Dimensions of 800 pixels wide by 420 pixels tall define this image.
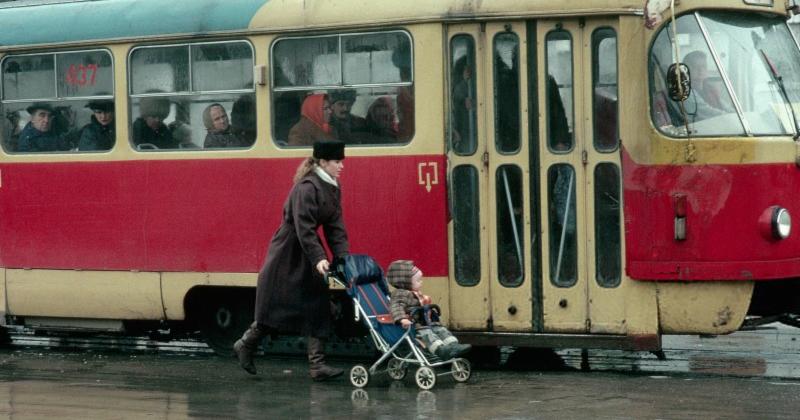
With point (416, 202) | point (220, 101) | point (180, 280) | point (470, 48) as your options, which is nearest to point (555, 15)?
point (470, 48)

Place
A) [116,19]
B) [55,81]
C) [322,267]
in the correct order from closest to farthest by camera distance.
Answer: [322,267]
[116,19]
[55,81]

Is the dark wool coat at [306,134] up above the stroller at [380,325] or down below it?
above

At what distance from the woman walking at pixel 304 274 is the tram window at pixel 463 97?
3.28ft

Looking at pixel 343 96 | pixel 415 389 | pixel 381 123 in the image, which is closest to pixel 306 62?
pixel 343 96

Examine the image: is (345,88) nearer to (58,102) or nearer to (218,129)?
(218,129)

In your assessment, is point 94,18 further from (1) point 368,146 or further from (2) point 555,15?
(2) point 555,15

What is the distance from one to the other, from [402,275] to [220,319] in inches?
110

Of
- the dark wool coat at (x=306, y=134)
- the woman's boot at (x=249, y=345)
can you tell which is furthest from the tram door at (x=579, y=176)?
the woman's boot at (x=249, y=345)

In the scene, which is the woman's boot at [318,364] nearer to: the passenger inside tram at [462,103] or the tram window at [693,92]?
the passenger inside tram at [462,103]

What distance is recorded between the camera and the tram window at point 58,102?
14469 millimetres

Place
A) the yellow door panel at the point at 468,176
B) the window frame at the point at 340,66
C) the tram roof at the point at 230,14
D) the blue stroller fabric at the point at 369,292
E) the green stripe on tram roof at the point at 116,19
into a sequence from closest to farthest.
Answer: the blue stroller fabric at the point at 369,292 < the tram roof at the point at 230,14 < the yellow door panel at the point at 468,176 < the window frame at the point at 340,66 < the green stripe on tram roof at the point at 116,19

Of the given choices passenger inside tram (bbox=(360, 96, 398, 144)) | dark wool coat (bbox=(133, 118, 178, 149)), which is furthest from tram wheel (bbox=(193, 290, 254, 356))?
passenger inside tram (bbox=(360, 96, 398, 144))

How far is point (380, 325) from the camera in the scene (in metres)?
12.1

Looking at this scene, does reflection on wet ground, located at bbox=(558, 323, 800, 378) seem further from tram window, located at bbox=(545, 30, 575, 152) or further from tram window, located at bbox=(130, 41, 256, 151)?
tram window, located at bbox=(130, 41, 256, 151)
